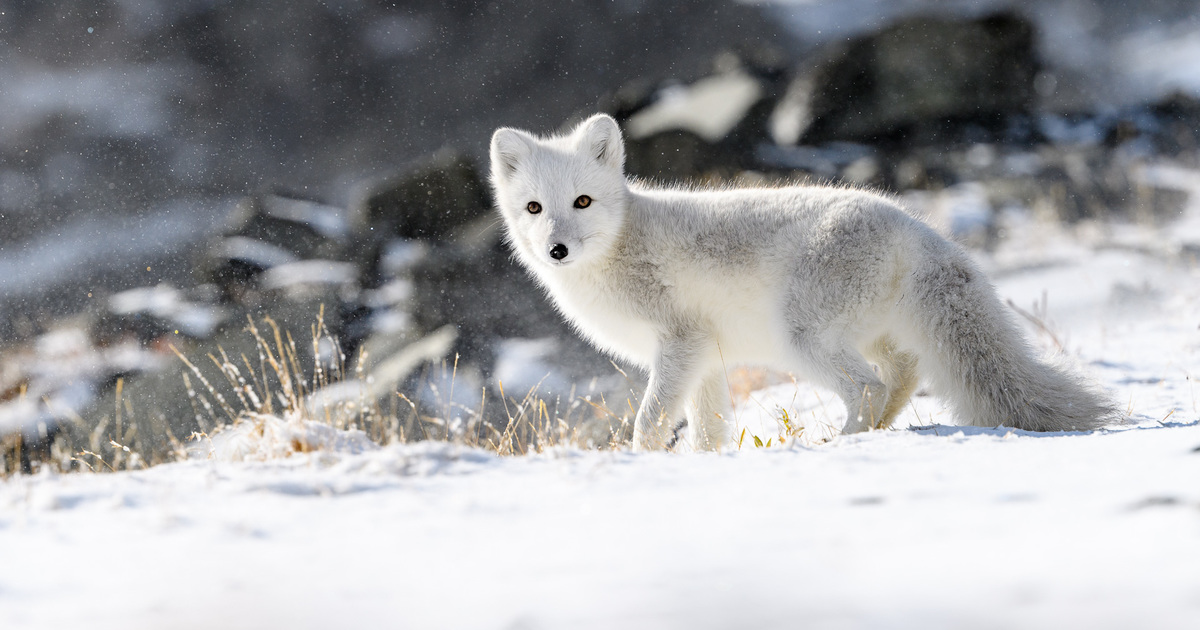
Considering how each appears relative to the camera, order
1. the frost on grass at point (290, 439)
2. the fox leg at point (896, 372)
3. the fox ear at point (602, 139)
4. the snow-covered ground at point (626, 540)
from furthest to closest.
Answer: the fox ear at point (602, 139) → the fox leg at point (896, 372) → the frost on grass at point (290, 439) → the snow-covered ground at point (626, 540)

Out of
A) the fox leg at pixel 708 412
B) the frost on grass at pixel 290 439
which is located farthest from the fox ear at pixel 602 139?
the frost on grass at pixel 290 439

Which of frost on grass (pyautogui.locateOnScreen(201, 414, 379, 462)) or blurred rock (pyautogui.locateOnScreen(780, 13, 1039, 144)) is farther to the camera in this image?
blurred rock (pyautogui.locateOnScreen(780, 13, 1039, 144))

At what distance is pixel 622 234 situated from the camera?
3.58 meters

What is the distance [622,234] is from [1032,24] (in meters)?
15.0

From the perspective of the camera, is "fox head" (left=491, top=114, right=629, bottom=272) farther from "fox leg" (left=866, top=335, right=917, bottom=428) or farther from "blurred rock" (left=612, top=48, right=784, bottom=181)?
"blurred rock" (left=612, top=48, right=784, bottom=181)

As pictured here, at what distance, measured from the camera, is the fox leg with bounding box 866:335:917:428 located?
3441 millimetres

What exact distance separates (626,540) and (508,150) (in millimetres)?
2629

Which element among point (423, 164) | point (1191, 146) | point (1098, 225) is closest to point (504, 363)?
point (423, 164)

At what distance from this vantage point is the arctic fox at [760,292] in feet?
9.71

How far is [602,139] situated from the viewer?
3.70 metres

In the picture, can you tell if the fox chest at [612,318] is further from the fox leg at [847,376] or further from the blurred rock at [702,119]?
the blurred rock at [702,119]

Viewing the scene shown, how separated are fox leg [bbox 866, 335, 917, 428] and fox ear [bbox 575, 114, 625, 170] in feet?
5.03

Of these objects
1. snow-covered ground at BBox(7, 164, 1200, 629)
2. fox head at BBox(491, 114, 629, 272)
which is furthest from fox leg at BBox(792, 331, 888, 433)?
fox head at BBox(491, 114, 629, 272)

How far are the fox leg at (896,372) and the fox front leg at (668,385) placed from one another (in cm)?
85
